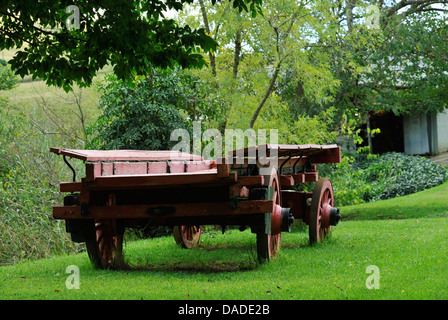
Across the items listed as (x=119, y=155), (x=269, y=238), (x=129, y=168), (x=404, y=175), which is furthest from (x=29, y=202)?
(x=404, y=175)

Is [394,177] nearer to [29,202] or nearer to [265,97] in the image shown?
[265,97]

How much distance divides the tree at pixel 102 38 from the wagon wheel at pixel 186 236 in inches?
107

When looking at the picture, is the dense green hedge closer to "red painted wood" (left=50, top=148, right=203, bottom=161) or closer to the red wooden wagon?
"red painted wood" (left=50, top=148, right=203, bottom=161)

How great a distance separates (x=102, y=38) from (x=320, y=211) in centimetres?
382

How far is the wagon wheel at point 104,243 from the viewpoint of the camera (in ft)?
22.2

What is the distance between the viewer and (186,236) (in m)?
9.38

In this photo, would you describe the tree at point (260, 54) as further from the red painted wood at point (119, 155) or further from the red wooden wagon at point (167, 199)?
the red wooden wagon at point (167, 199)

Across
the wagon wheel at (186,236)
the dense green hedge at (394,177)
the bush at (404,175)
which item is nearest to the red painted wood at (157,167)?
the wagon wheel at (186,236)

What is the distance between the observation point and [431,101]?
20297 mm

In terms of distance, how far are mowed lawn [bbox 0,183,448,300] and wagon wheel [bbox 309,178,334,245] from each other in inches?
6.4

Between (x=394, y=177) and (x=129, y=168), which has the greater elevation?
(x=129, y=168)

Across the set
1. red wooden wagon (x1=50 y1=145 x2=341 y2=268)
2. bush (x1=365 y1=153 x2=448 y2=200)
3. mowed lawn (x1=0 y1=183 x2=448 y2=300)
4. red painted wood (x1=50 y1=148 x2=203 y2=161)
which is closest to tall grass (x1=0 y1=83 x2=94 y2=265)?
mowed lawn (x1=0 y1=183 x2=448 y2=300)

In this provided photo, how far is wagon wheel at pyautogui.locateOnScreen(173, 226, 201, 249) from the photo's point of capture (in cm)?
918
